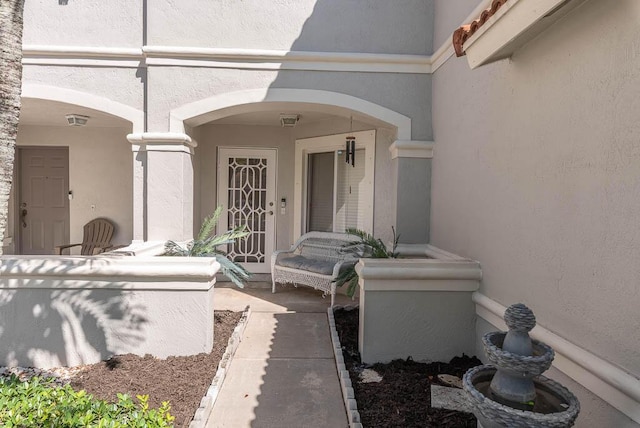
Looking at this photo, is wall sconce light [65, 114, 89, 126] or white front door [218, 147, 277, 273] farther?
white front door [218, 147, 277, 273]

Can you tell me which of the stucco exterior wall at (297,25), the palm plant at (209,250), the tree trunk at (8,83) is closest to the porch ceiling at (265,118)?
the stucco exterior wall at (297,25)

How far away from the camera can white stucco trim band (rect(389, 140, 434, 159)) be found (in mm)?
4836

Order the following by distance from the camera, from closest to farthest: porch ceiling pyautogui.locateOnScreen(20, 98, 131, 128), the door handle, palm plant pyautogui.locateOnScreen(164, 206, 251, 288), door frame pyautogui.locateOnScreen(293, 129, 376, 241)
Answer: palm plant pyautogui.locateOnScreen(164, 206, 251, 288) → porch ceiling pyautogui.locateOnScreen(20, 98, 131, 128) → door frame pyautogui.locateOnScreen(293, 129, 376, 241) → the door handle

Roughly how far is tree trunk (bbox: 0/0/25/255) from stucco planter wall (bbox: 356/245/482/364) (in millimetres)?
2564

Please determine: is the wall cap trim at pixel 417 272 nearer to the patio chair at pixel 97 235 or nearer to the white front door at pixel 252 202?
the white front door at pixel 252 202

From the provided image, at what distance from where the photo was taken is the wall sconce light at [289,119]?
240 inches

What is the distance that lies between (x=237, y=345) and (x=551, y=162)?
3.19 m

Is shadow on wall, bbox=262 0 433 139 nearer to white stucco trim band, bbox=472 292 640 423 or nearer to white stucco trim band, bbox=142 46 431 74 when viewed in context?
white stucco trim band, bbox=142 46 431 74

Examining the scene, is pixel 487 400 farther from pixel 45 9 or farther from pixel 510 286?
pixel 45 9

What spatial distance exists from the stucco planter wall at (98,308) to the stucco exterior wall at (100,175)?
3470 mm

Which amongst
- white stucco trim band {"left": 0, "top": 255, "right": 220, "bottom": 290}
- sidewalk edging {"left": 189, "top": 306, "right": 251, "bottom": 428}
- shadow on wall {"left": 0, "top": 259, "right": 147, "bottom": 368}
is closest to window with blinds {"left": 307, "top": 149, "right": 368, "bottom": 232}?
sidewalk edging {"left": 189, "top": 306, "right": 251, "bottom": 428}

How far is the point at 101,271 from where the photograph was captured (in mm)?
3492

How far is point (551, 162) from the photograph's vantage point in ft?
8.34

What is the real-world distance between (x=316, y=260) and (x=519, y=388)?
418cm
